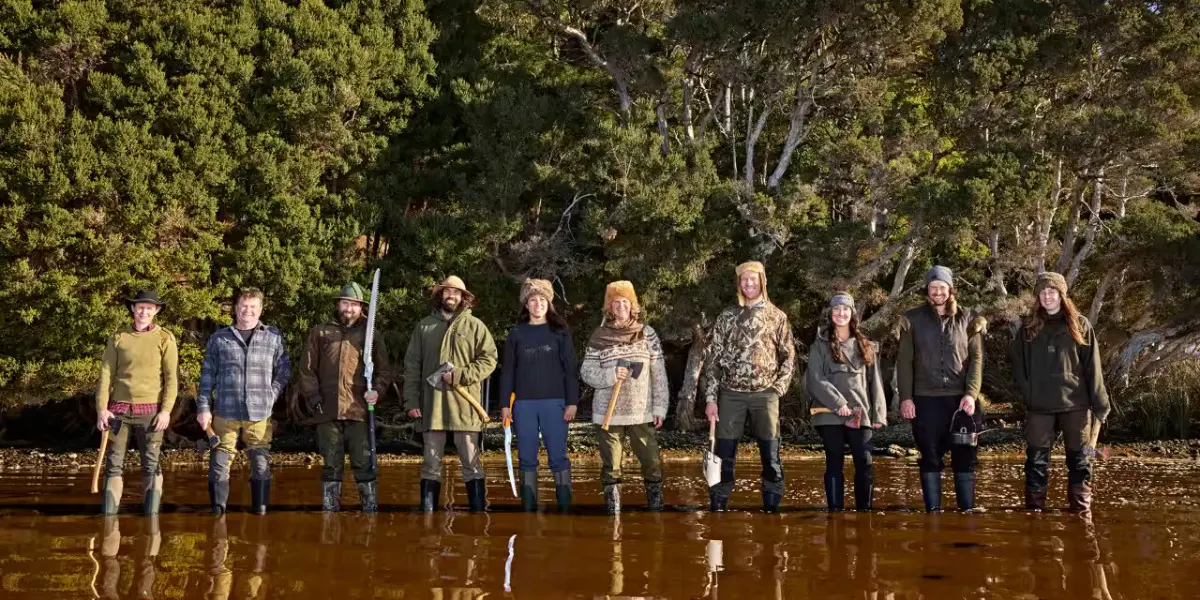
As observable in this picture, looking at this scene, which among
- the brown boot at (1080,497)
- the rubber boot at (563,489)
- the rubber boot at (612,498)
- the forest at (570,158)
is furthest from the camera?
the forest at (570,158)

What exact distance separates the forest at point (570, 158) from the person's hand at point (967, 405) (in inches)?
360

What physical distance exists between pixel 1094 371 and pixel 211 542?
19.7ft

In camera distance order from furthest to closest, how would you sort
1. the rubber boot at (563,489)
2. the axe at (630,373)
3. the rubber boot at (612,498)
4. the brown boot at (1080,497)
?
the rubber boot at (563,489)
the axe at (630,373)
the rubber boot at (612,498)
the brown boot at (1080,497)

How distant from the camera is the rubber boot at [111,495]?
820 centimetres

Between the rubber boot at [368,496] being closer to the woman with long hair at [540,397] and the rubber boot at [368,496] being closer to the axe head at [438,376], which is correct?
the axe head at [438,376]

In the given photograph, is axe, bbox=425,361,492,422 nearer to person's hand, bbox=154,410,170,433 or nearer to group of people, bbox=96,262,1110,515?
group of people, bbox=96,262,1110,515

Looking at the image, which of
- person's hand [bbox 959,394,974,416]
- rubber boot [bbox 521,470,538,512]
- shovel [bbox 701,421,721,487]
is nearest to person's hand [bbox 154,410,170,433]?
rubber boot [bbox 521,470,538,512]

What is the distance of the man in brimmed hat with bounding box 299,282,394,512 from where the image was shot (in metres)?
8.50

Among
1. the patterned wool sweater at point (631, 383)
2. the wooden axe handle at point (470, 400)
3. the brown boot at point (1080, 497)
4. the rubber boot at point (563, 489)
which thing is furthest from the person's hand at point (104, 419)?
the brown boot at point (1080, 497)

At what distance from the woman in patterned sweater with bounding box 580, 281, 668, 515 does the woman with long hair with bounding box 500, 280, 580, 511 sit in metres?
0.18

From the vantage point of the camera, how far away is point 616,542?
6.74 m

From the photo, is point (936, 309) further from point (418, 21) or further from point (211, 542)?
point (418, 21)

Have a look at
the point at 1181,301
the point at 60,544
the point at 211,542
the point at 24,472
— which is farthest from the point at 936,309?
the point at 1181,301

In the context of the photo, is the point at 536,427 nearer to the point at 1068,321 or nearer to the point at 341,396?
the point at 341,396
